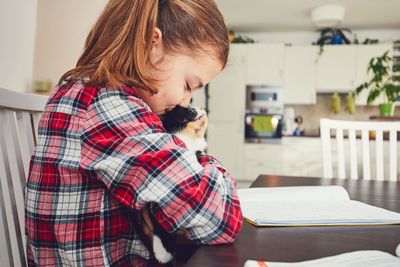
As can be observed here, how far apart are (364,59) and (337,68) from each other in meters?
0.37

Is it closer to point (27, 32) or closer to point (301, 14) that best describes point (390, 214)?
point (27, 32)

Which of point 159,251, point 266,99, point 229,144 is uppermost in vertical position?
point 266,99

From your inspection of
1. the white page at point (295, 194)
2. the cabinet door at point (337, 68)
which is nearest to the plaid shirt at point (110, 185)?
the white page at point (295, 194)

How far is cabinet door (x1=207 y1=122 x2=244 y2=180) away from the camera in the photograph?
5535mm

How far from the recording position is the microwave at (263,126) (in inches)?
212

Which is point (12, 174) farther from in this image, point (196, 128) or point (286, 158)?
point (286, 158)

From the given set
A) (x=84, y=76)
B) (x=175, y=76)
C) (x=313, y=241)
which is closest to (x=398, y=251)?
(x=313, y=241)

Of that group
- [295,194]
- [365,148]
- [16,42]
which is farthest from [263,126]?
[295,194]

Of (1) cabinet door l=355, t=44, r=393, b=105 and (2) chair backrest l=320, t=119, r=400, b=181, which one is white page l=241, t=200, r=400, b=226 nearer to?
(2) chair backrest l=320, t=119, r=400, b=181

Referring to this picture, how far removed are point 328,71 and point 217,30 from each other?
203 inches

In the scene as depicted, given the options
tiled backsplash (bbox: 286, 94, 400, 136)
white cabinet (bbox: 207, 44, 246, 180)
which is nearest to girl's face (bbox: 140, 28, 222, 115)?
white cabinet (bbox: 207, 44, 246, 180)

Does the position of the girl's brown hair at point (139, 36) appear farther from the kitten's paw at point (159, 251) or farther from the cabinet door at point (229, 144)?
the cabinet door at point (229, 144)

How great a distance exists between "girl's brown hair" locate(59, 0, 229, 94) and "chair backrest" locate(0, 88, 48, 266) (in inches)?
5.3

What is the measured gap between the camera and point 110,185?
564 millimetres
